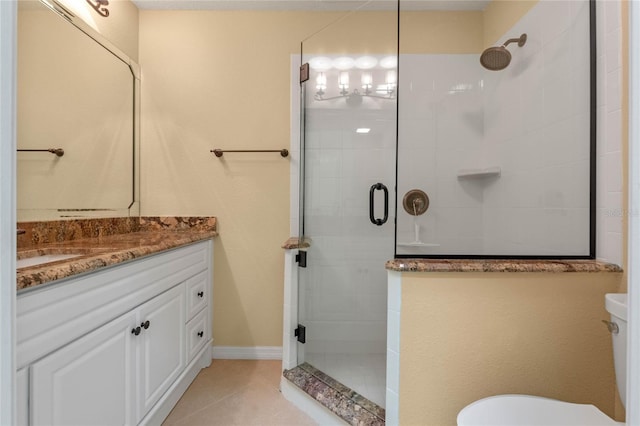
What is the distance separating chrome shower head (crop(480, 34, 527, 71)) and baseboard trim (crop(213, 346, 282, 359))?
2299 mm

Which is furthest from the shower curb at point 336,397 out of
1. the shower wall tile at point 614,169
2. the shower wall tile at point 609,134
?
the shower wall tile at point 614,169

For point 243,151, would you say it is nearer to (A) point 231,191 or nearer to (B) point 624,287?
(A) point 231,191

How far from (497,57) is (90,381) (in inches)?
93.6

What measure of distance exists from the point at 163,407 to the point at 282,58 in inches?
89.4

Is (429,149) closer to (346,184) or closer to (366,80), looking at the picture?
(346,184)

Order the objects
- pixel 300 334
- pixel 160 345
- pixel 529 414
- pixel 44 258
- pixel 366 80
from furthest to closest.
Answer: pixel 366 80
pixel 300 334
pixel 160 345
pixel 44 258
pixel 529 414

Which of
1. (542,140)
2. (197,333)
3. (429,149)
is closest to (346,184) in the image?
(429,149)

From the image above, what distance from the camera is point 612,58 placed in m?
1.14

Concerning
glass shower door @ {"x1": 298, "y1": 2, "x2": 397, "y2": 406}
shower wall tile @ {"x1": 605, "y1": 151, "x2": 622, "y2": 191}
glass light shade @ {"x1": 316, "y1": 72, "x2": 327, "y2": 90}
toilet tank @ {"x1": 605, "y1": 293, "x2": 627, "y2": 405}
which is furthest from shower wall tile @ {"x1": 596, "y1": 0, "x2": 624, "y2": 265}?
glass light shade @ {"x1": 316, "y1": 72, "x2": 327, "y2": 90}

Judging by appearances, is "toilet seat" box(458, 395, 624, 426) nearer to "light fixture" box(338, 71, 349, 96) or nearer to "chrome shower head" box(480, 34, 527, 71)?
"chrome shower head" box(480, 34, 527, 71)

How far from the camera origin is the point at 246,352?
2.08 m

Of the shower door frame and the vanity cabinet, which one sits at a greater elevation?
the shower door frame

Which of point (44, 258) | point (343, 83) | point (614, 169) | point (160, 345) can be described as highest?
point (343, 83)

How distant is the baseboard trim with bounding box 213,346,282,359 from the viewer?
2076 mm
